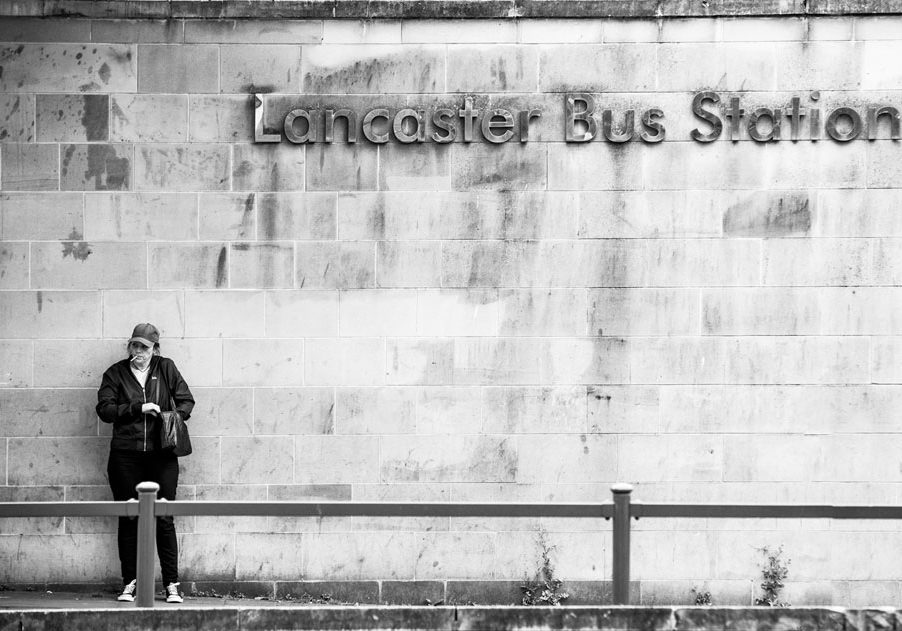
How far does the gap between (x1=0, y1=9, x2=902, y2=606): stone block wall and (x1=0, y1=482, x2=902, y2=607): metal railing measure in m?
2.16

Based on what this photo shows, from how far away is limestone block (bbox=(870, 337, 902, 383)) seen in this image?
29.1 feet

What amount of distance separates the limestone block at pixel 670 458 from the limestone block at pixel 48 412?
13.1ft

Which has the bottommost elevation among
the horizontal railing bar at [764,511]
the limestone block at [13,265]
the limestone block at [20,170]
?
the horizontal railing bar at [764,511]

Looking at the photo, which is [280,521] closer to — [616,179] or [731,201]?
[616,179]

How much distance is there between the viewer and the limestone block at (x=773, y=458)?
891 centimetres

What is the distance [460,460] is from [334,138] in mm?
2587

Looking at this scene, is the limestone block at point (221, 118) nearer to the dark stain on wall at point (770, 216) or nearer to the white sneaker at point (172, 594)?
the white sneaker at point (172, 594)

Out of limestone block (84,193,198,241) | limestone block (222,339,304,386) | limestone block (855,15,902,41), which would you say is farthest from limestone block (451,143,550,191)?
limestone block (855,15,902,41)

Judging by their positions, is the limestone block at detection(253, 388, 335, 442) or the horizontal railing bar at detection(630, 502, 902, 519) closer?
the horizontal railing bar at detection(630, 502, 902, 519)

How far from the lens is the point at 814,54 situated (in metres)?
8.87

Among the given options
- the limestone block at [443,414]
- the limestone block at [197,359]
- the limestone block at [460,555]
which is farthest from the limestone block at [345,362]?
the limestone block at [460,555]

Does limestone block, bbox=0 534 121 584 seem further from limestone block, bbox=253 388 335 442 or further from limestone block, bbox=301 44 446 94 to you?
A: limestone block, bbox=301 44 446 94

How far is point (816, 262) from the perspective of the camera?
889 centimetres

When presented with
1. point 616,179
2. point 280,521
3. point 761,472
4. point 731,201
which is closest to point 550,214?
point 616,179
